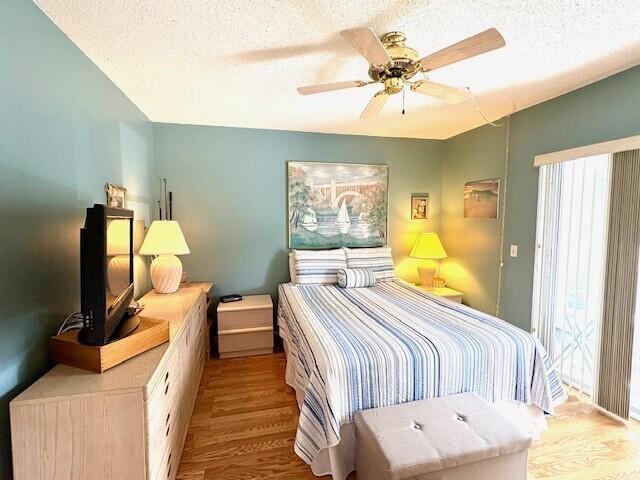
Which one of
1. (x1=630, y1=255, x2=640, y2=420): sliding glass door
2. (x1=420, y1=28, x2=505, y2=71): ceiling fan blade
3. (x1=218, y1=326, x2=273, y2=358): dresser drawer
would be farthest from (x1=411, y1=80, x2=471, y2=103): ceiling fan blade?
(x1=218, y1=326, x2=273, y2=358): dresser drawer

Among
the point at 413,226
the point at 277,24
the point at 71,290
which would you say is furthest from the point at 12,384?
Result: the point at 413,226

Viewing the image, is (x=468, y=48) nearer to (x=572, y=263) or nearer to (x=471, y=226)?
(x=572, y=263)

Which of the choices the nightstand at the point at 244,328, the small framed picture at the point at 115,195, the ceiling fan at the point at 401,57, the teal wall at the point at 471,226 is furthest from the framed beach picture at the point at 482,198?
the small framed picture at the point at 115,195

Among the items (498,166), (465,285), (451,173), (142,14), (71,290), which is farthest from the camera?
(451,173)

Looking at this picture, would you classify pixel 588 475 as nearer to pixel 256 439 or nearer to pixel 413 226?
pixel 256 439

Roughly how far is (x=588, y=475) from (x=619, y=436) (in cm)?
52

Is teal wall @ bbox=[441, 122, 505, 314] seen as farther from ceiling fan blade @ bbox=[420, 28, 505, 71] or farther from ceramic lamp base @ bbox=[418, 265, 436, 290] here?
ceiling fan blade @ bbox=[420, 28, 505, 71]

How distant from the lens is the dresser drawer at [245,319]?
110 inches

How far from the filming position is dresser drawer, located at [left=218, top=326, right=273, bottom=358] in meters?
2.82

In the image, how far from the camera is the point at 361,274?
9.93ft

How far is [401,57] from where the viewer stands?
61.5 inches

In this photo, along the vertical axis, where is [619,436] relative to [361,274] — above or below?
below

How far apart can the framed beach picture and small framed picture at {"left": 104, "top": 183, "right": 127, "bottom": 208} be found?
→ 3.21 meters

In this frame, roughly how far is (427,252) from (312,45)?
2.48 m
